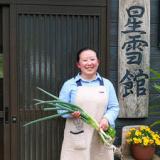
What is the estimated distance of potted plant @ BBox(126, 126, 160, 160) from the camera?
462 centimetres

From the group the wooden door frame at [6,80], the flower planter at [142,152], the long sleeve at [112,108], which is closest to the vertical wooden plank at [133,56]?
the flower planter at [142,152]

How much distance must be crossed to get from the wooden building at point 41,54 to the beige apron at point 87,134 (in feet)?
2.07

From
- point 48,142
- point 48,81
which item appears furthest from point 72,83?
point 48,142

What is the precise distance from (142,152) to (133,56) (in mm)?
1031

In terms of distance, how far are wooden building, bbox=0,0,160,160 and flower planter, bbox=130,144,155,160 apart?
727 mm

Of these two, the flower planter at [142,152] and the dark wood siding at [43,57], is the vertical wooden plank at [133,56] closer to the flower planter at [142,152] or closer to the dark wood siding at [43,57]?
the dark wood siding at [43,57]

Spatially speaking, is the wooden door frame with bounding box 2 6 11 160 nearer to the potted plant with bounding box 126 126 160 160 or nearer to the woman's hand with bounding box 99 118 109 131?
the woman's hand with bounding box 99 118 109 131

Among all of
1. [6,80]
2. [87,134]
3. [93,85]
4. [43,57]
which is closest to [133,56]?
[93,85]

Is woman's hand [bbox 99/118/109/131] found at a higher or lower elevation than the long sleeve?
lower

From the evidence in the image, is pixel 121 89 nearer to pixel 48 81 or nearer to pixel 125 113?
pixel 125 113

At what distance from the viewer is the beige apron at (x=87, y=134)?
4.12m

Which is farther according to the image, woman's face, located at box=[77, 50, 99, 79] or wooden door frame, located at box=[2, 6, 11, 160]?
wooden door frame, located at box=[2, 6, 11, 160]

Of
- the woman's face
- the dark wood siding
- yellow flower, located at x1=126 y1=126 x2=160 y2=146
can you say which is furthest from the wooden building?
the woman's face

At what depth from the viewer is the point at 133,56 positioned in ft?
15.8
